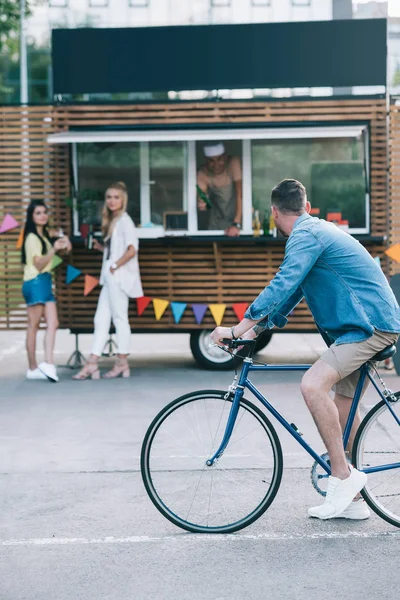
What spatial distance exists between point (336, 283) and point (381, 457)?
0.96m

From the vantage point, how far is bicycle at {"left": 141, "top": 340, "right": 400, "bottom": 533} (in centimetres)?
600

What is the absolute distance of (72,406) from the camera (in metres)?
10.4

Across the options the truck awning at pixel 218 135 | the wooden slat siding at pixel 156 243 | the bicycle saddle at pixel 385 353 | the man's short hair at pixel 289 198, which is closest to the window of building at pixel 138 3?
the wooden slat siding at pixel 156 243

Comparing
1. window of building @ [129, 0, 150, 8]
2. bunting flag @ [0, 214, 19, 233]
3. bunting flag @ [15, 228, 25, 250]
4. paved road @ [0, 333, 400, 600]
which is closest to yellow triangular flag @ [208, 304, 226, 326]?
bunting flag @ [15, 228, 25, 250]

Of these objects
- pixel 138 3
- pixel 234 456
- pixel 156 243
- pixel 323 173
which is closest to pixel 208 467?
pixel 234 456

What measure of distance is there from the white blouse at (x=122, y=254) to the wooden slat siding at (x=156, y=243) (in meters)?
0.71

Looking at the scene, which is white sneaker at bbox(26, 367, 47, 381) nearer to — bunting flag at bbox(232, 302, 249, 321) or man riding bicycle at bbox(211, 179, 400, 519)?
bunting flag at bbox(232, 302, 249, 321)

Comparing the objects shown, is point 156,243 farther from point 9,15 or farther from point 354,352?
point 9,15

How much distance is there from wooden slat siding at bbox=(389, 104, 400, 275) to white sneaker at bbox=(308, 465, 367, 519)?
6.89 metres

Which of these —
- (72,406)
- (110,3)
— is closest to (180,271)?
(72,406)

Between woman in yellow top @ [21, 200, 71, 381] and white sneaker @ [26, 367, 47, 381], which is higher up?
woman in yellow top @ [21, 200, 71, 381]

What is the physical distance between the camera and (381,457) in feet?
20.3

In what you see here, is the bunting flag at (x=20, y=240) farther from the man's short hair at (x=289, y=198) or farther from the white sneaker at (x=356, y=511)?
the white sneaker at (x=356, y=511)

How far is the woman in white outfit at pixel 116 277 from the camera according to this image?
12.0 metres
